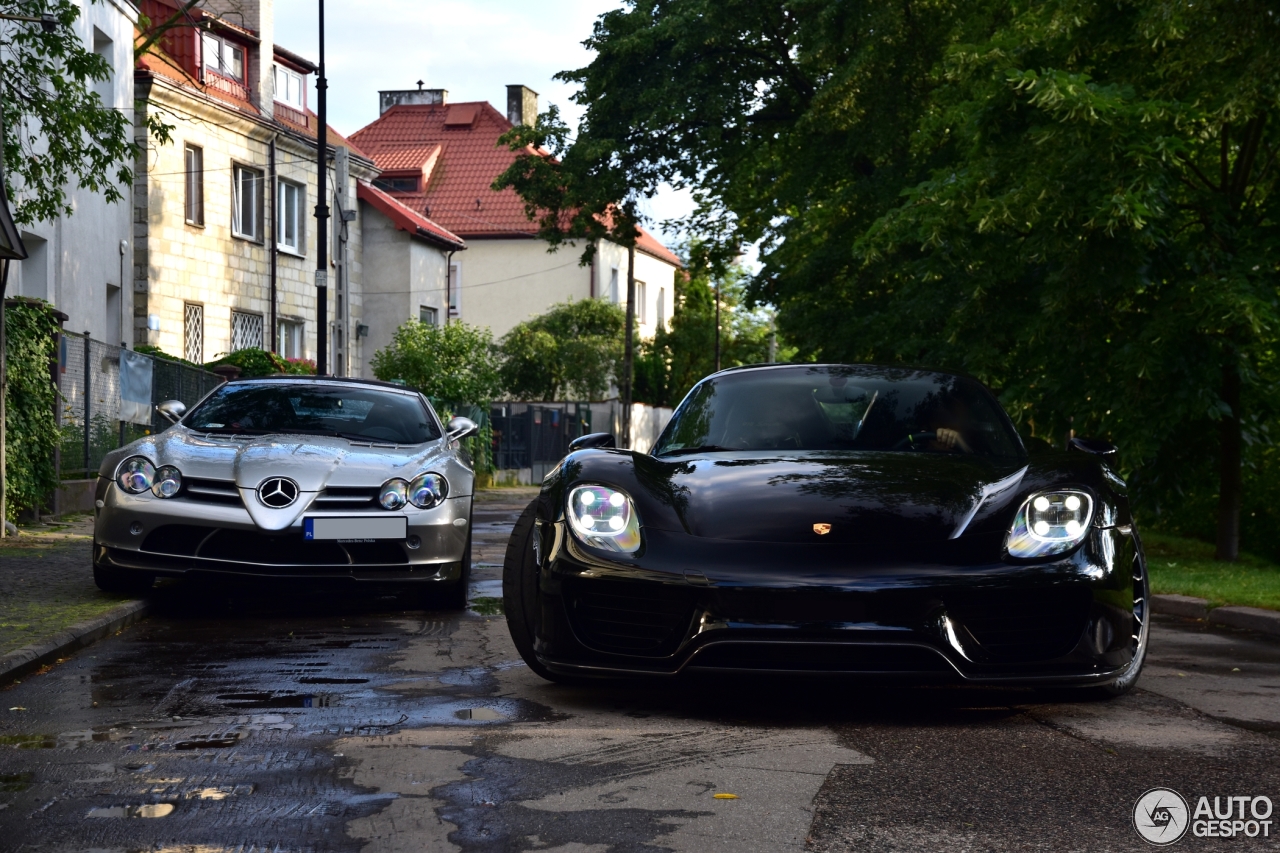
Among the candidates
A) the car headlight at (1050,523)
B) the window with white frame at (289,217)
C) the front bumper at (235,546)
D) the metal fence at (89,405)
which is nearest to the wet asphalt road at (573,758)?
the car headlight at (1050,523)

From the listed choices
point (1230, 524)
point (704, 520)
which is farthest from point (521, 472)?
point (704, 520)

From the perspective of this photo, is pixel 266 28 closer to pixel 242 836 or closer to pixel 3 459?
pixel 3 459

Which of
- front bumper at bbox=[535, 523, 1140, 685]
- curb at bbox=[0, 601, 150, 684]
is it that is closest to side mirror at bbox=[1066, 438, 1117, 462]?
front bumper at bbox=[535, 523, 1140, 685]

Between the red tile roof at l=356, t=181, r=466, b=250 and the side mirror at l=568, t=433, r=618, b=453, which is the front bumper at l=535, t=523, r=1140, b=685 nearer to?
the side mirror at l=568, t=433, r=618, b=453

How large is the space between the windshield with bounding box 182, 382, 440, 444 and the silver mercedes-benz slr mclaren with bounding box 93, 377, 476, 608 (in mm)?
418

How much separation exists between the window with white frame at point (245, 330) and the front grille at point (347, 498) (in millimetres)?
25801

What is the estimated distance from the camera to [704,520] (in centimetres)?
542

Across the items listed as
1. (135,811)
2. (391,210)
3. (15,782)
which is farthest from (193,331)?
(135,811)

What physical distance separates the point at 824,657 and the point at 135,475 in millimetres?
4951

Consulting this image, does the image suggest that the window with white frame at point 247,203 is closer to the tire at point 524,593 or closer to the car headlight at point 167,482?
the car headlight at point 167,482

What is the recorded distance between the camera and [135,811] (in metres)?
4.00

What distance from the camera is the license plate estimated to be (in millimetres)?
8461

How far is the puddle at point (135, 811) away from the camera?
396 cm
